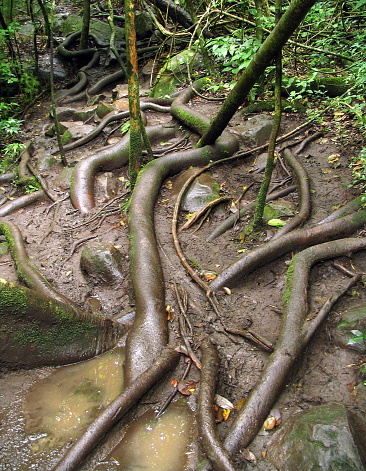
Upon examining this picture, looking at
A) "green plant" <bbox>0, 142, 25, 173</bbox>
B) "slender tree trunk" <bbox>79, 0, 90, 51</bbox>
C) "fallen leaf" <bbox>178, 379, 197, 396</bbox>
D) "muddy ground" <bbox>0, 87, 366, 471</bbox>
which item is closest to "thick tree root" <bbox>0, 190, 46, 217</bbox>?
"muddy ground" <bbox>0, 87, 366, 471</bbox>

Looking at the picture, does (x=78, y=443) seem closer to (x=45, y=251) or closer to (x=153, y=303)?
(x=153, y=303)

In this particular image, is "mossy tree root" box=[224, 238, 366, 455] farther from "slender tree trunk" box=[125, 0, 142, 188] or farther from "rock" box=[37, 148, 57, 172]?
"rock" box=[37, 148, 57, 172]

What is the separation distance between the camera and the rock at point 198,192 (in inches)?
228

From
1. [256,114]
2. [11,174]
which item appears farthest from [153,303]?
[11,174]

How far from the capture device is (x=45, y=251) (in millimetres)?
5613

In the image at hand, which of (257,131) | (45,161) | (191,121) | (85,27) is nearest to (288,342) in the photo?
(257,131)

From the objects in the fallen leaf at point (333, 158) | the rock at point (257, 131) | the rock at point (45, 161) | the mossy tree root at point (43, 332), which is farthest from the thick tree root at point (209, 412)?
the rock at point (45, 161)

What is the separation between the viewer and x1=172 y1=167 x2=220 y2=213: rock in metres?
5.79

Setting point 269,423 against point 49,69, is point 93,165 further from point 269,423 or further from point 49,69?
point 49,69

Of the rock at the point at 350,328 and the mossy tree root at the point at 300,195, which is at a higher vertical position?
the mossy tree root at the point at 300,195

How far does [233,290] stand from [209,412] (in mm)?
1600

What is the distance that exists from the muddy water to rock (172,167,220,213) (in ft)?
8.99

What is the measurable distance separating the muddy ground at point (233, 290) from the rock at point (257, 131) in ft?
0.41

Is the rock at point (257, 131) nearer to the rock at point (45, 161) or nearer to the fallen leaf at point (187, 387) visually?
the rock at point (45, 161)
